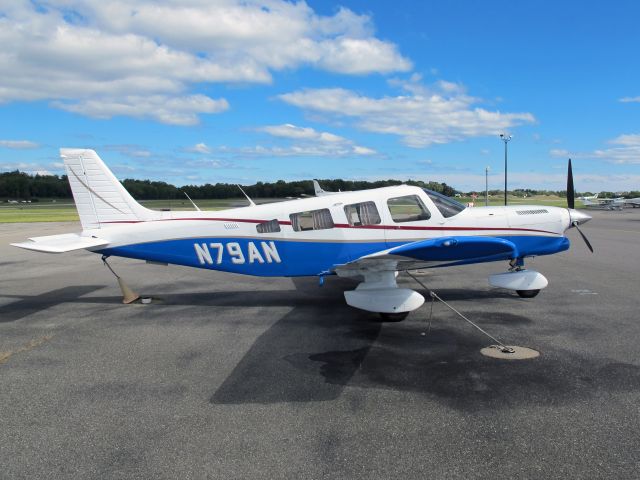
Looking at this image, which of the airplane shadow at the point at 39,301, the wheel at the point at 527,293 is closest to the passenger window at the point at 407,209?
the wheel at the point at 527,293

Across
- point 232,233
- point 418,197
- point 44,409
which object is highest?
point 418,197

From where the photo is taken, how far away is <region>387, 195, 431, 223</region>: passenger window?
822 centimetres

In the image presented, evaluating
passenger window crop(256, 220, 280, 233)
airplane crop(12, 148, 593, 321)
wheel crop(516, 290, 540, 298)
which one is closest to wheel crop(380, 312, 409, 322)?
airplane crop(12, 148, 593, 321)

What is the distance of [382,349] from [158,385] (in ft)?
9.68

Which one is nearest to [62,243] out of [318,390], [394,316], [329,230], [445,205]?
[329,230]

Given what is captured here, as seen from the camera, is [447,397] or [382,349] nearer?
[447,397]

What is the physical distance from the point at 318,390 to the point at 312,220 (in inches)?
155

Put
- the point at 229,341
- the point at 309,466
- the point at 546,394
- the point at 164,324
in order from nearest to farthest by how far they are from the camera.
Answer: the point at 309,466
the point at 546,394
the point at 229,341
the point at 164,324

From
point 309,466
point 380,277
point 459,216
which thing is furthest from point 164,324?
point 459,216

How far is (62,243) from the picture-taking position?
8461 mm

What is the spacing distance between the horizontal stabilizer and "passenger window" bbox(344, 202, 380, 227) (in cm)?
489

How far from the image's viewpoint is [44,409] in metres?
4.65

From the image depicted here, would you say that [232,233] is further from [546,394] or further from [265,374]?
[546,394]

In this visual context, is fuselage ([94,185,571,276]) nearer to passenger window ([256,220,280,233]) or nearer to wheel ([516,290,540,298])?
passenger window ([256,220,280,233])
